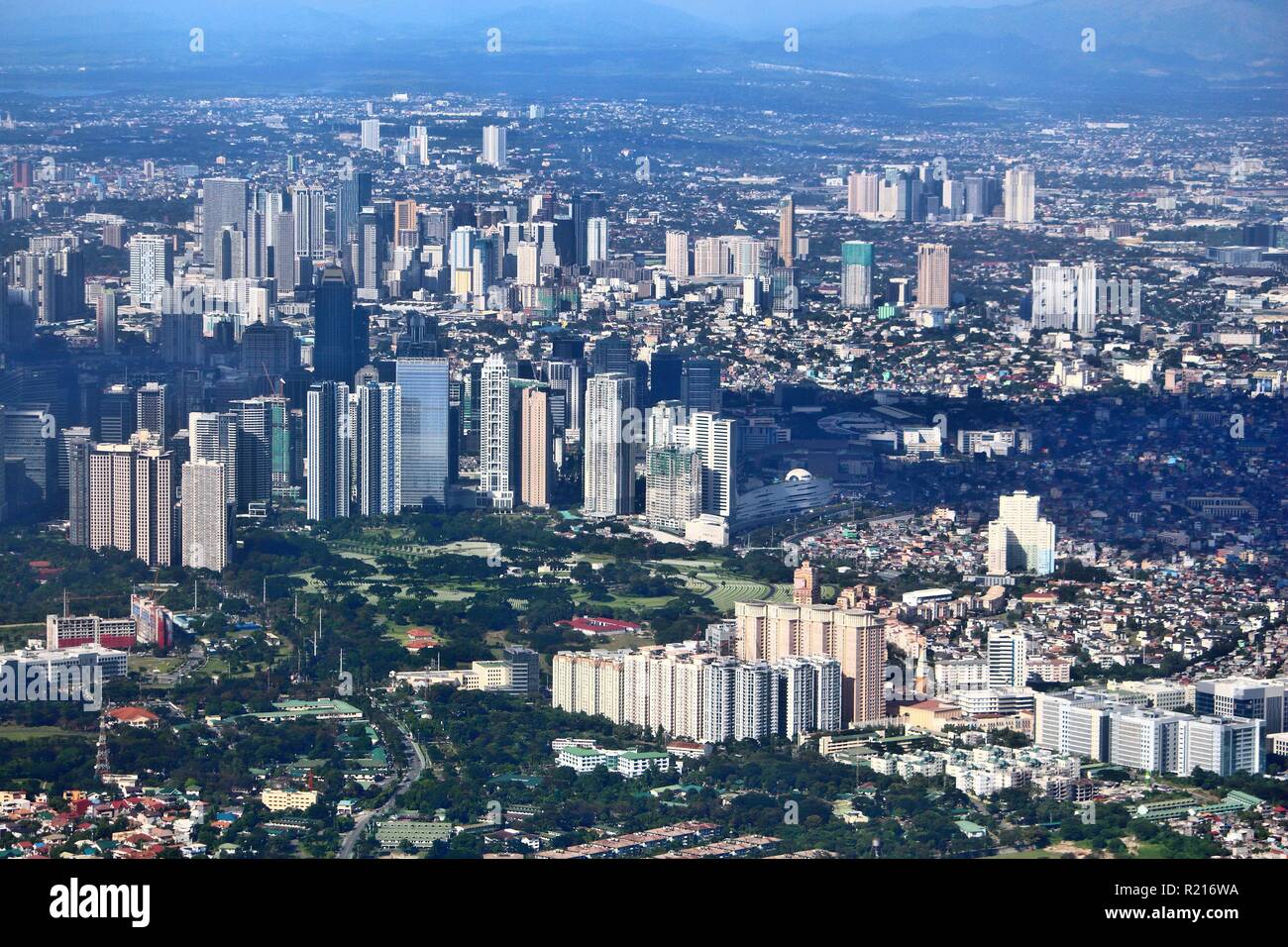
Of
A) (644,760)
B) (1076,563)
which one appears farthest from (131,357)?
(644,760)

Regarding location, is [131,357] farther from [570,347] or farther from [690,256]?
[690,256]

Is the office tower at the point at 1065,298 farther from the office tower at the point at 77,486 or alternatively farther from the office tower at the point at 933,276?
the office tower at the point at 77,486

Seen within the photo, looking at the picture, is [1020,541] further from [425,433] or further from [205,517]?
[205,517]

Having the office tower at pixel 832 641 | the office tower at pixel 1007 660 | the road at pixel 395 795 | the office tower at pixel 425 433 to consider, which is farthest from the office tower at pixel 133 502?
the office tower at pixel 1007 660

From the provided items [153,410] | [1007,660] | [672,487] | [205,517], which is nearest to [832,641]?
[1007,660]

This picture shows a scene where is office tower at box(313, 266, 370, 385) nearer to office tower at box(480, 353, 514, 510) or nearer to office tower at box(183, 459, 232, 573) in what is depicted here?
office tower at box(480, 353, 514, 510)

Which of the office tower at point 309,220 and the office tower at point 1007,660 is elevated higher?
the office tower at point 309,220
